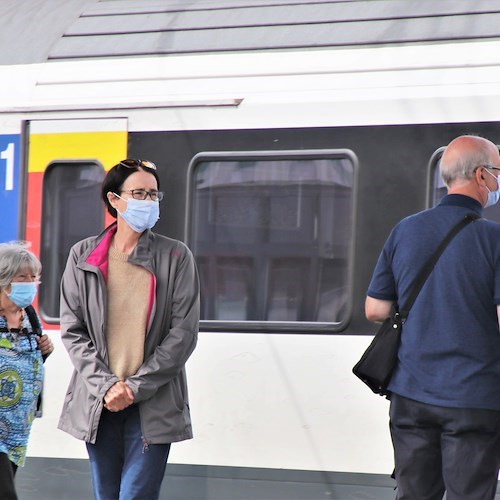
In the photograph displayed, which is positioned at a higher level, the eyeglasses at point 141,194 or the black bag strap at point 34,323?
the eyeglasses at point 141,194

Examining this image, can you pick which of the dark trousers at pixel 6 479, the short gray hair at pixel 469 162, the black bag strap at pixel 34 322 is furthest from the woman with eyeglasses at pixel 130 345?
the short gray hair at pixel 469 162

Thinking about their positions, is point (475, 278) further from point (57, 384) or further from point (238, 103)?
point (57, 384)

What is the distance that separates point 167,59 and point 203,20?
299 millimetres

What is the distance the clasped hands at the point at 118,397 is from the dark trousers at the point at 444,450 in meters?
1.01

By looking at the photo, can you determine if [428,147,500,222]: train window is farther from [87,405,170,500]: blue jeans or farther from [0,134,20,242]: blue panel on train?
[0,134,20,242]: blue panel on train

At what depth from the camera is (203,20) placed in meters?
5.48

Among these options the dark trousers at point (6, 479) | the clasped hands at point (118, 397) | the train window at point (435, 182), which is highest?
the train window at point (435, 182)

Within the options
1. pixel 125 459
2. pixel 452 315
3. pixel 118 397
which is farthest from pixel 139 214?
pixel 452 315

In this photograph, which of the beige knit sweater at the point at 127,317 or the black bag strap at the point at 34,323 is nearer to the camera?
the beige knit sweater at the point at 127,317

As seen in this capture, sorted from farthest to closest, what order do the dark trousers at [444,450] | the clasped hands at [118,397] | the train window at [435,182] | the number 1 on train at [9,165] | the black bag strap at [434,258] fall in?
the number 1 on train at [9,165]
the train window at [435,182]
the clasped hands at [118,397]
the black bag strap at [434,258]
the dark trousers at [444,450]

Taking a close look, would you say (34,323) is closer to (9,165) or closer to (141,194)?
(141,194)

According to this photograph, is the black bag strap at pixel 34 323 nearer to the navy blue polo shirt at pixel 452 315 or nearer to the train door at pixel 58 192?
the train door at pixel 58 192

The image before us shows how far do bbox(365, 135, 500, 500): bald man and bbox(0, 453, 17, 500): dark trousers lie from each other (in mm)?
1480

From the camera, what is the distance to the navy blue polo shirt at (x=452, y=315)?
133 inches
